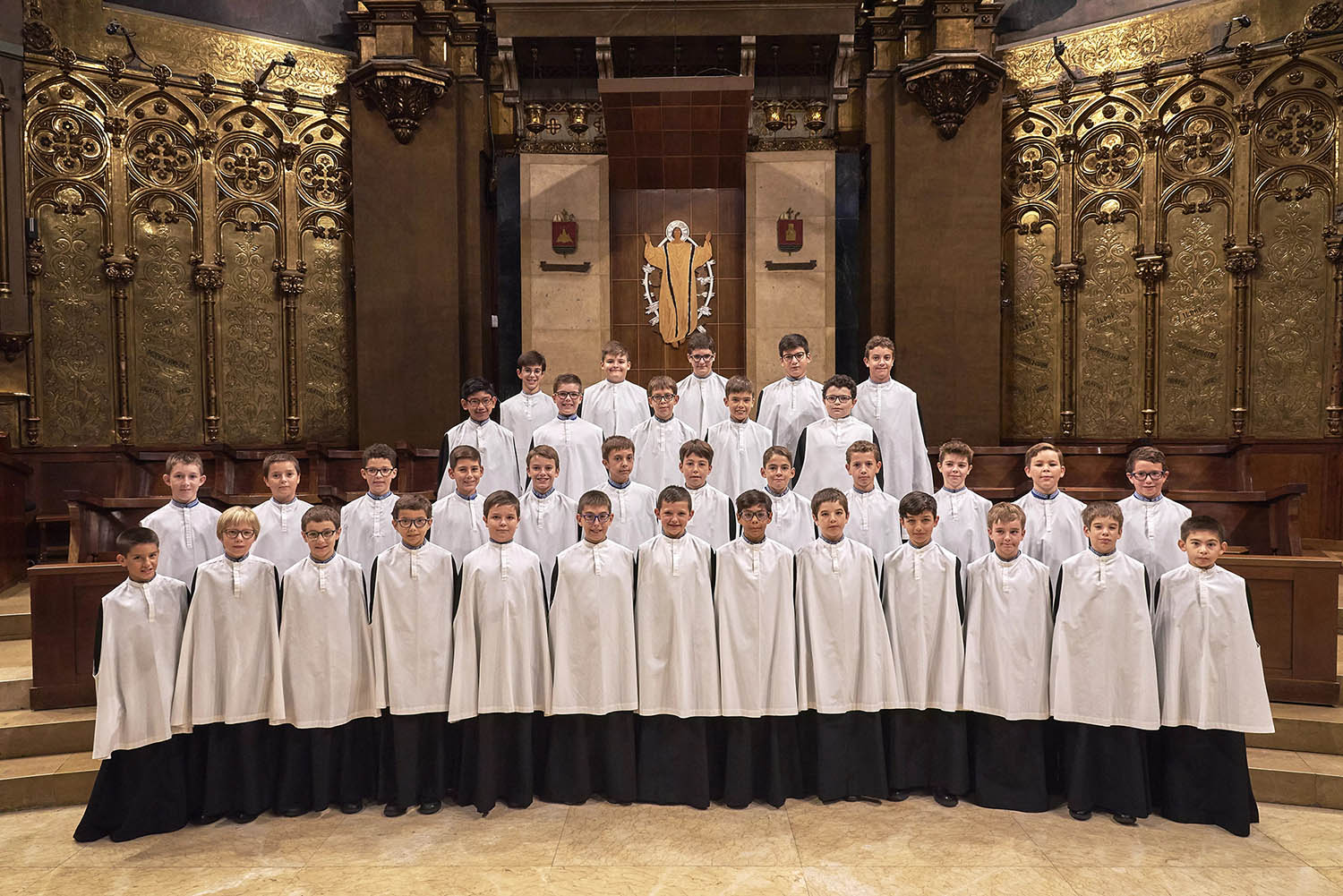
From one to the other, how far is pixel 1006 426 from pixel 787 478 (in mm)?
4653

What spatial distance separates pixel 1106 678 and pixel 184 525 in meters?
4.33

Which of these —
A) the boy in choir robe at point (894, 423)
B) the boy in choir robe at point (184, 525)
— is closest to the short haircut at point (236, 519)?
the boy in choir robe at point (184, 525)

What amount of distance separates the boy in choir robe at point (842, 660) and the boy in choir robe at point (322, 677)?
1930 mm

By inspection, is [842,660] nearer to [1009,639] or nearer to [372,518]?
[1009,639]

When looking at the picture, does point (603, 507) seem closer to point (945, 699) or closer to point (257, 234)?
point (945, 699)

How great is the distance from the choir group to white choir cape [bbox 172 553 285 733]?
0.01m

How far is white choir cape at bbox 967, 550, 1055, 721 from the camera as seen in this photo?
4.16m

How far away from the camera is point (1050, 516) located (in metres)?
4.76

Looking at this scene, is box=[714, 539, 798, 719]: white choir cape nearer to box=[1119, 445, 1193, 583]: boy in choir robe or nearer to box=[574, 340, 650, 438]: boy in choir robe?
box=[1119, 445, 1193, 583]: boy in choir robe

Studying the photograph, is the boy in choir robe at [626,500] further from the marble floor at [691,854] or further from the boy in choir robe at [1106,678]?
the boy in choir robe at [1106,678]

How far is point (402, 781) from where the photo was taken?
4172mm

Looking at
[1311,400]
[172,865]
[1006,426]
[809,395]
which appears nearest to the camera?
[172,865]

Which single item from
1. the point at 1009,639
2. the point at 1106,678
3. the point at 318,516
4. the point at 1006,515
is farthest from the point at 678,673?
the point at 1106,678

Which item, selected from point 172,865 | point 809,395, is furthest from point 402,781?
point 809,395
